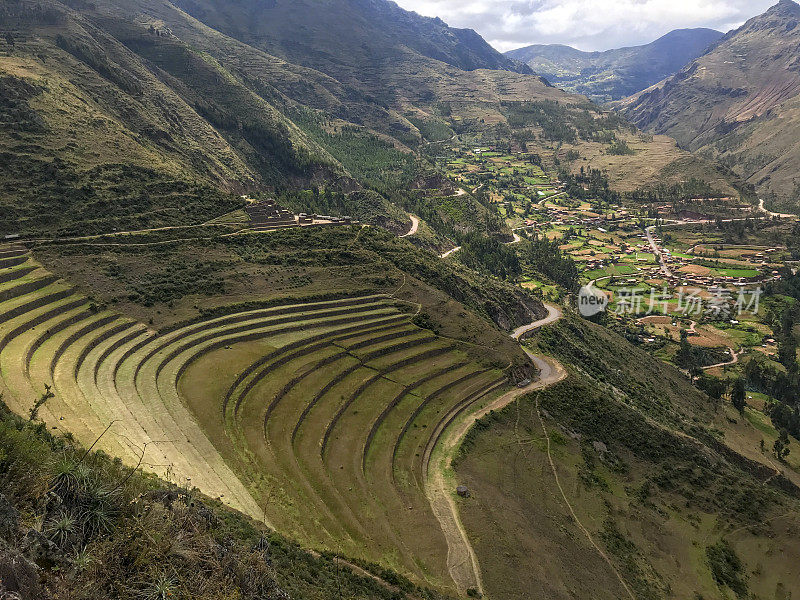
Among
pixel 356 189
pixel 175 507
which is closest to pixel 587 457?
pixel 175 507

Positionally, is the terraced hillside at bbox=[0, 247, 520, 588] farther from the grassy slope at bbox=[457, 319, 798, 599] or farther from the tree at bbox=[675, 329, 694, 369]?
the tree at bbox=[675, 329, 694, 369]

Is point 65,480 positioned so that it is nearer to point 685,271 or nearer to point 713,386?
point 713,386

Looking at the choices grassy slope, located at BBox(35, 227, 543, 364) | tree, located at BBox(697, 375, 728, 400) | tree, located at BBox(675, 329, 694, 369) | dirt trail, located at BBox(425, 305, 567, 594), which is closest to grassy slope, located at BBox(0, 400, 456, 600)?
dirt trail, located at BBox(425, 305, 567, 594)

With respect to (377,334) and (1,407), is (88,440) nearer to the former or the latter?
(1,407)

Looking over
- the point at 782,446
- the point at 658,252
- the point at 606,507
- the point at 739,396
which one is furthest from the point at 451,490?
the point at 658,252

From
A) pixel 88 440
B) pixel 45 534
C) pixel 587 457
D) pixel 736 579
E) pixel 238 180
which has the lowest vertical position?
pixel 736 579
